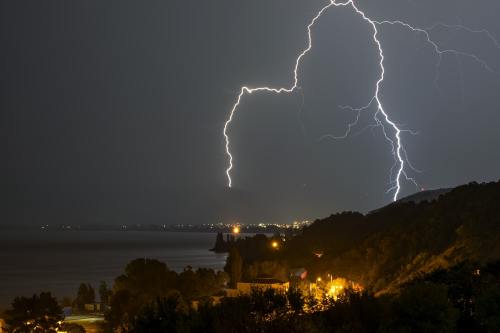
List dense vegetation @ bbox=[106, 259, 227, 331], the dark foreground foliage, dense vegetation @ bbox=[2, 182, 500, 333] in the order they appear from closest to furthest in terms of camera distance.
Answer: the dark foreground foliage, dense vegetation @ bbox=[2, 182, 500, 333], dense vegetation @ bbox=[106, 259, 227, 331]

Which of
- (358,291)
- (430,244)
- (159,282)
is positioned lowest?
(159,282)

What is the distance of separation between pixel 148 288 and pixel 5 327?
35.2ft

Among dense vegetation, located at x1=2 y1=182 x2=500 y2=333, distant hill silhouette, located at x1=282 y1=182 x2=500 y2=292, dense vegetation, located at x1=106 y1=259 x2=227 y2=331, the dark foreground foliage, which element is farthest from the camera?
dense vegetation, located at x1=106 y1=259 x2=227 y2=331

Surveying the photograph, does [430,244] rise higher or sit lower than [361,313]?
higher

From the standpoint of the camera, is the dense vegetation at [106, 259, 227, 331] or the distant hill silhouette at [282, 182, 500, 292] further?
the dense vegetation at [106, 259, 227, 331]

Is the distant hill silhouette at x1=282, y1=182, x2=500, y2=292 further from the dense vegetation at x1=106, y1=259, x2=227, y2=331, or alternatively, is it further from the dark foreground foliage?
the dark foreground foliage

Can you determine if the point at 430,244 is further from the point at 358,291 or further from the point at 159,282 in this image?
the point at 358,291

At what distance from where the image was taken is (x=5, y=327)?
2189 centimetres

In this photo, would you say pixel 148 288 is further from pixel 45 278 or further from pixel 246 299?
pixel 45 278

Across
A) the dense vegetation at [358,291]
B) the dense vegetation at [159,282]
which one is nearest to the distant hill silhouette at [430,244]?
the dense vegetation at [358,291]

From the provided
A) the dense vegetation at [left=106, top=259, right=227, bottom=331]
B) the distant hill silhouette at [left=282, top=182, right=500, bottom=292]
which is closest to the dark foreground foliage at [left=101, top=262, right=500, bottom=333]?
the distant hill silhouette at [left=282, top=182, right=500, bottom=292]

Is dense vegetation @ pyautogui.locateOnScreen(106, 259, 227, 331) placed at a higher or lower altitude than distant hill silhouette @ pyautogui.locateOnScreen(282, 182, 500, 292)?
lower

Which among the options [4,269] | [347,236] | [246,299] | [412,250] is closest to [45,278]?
[4,269]

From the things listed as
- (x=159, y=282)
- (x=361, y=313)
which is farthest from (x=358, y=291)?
(x=159, y=282)
